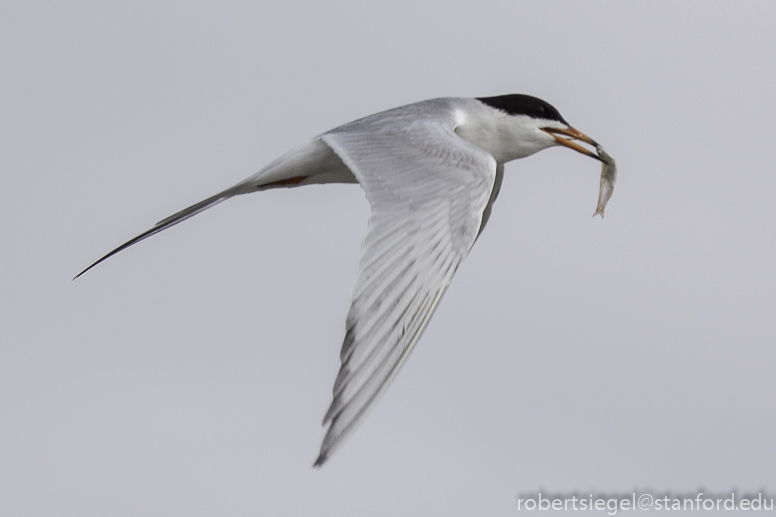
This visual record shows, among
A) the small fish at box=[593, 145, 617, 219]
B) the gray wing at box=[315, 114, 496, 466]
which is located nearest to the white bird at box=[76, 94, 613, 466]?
the gray wing at box=[315, 114, 496, 466]

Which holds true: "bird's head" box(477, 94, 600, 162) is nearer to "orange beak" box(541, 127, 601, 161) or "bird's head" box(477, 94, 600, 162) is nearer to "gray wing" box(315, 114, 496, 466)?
"orange beak" box(541, 127, 601, 161)

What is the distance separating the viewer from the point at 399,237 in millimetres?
6059

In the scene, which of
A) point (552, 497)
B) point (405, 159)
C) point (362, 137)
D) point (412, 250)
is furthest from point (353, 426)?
point (552, 497)

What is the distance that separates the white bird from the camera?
5.35m

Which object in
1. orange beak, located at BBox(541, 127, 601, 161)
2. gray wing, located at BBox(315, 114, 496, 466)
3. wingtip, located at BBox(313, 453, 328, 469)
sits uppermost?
orange beak, located at BBox(541, 127, 601, 161)

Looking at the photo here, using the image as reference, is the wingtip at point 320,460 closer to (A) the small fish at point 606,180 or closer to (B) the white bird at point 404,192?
(B) the white bird at point 404,192

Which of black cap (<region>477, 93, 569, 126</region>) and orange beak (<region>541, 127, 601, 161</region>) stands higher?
black cap (<region>477, 93, 569, 126</region>)

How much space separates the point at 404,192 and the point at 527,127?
9.20ft

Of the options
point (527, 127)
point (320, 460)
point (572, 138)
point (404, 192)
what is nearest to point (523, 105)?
point (527, 127)

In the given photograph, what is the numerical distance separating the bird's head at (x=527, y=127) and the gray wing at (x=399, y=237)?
1428 mm

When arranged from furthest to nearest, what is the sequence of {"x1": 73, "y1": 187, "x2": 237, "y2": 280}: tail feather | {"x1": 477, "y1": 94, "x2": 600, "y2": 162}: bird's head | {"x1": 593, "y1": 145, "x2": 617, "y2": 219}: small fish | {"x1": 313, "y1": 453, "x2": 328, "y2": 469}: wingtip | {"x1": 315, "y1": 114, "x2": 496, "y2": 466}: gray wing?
1. {"x1": 593, "y1": 145, "x2": 617, "y2": 219}: small fish
2. {"x1": 477, "y1": 94, "x2": 600, "y2": 162}: bird's head
3. {"x1": 73, "y1": 187, "x2": 237, "y2": 280}: tail feather
4. {"x1": 315, "y1": 114, "x2": 496, "y2": 466}: gray wing
5. {"x1": 313, "y1": 453, "x2": 328, "y2": 469}: wingtip

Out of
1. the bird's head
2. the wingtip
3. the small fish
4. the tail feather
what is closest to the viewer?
the wingtip

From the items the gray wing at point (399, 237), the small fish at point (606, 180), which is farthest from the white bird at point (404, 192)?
the small fish at point (606, 180)

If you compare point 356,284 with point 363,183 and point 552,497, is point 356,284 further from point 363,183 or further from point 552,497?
point 552,497
